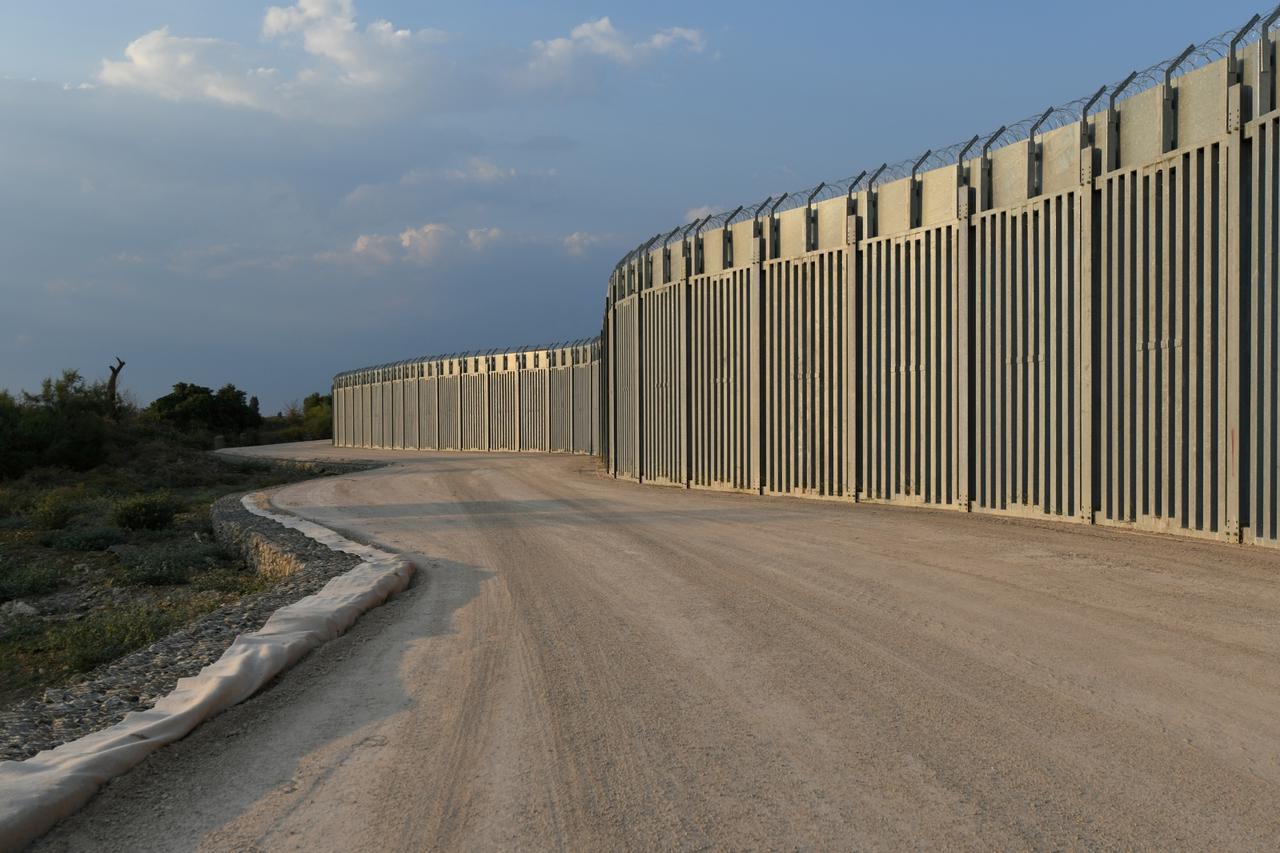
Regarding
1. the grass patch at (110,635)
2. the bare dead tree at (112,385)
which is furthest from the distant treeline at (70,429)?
the grass patch at (110,635)

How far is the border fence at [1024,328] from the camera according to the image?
10.0 meters

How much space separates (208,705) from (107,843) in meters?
1.55

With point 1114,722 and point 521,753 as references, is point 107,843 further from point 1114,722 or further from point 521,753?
point 1114,722

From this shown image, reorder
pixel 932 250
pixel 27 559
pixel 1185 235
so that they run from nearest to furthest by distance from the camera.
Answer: pixel 1185 235 → pixel 932 250 → pixel 27 559

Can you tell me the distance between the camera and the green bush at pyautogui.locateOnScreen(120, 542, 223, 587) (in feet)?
42.2

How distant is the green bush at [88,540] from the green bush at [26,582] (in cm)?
264

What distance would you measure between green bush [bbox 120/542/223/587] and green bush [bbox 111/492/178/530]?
2.65m

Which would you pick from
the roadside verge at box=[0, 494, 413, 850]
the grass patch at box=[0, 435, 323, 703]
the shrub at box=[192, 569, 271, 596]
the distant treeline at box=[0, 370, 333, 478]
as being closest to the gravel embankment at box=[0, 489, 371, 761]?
the roadside verge at box=[0, 494, 413, 850]

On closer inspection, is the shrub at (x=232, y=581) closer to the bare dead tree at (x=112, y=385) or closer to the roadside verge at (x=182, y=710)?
the roadside verge at (x=182, y=710)

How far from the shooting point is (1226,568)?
8.50m


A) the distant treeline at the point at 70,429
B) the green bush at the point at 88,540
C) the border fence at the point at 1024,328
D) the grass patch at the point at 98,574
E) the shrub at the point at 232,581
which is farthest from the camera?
the distant treeline at the point at 70,429

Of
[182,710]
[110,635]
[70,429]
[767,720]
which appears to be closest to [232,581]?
[110,635]

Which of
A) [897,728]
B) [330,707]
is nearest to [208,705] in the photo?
[330,707]

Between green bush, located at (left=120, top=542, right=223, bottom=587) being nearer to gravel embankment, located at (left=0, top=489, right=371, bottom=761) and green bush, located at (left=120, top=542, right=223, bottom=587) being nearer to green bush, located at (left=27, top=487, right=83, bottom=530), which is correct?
gravel embankment, located at (left=0, top=489, right=371, bottom=761)
